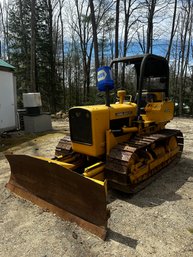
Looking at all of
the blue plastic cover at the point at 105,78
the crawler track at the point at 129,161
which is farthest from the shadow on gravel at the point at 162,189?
the blue plastic cover at the point at 105,78

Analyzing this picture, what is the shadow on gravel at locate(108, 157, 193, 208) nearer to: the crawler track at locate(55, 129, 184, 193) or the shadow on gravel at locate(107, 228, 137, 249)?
the crawler track at locate(55, 129, 184, 193)

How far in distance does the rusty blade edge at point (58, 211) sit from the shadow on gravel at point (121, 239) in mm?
116

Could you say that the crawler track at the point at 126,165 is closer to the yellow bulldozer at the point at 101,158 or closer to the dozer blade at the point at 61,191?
the yellow bulldozer at the point at 101,158

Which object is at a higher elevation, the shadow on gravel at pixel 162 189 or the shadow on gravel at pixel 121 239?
the shadow on gravel at pixel 162 189

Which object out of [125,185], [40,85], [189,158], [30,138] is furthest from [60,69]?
[125,185]

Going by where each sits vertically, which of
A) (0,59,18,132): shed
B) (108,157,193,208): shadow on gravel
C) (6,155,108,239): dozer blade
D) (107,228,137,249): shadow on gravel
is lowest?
(107,228,137,249): shadow on gravel

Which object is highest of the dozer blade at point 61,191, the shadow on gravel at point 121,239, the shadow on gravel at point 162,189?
the dozer blade at point 61,191

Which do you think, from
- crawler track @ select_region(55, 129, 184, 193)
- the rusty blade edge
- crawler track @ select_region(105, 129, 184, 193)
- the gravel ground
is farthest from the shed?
crawler track @ select_region(105, 129, 184, 193)

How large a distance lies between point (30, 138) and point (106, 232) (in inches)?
259

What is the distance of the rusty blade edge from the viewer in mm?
3195

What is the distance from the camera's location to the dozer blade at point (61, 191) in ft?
10.7

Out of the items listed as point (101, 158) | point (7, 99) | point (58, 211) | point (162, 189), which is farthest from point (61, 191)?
point (7, 99)

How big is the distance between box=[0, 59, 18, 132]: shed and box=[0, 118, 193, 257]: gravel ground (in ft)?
19.6

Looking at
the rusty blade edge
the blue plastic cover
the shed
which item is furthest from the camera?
the shed
